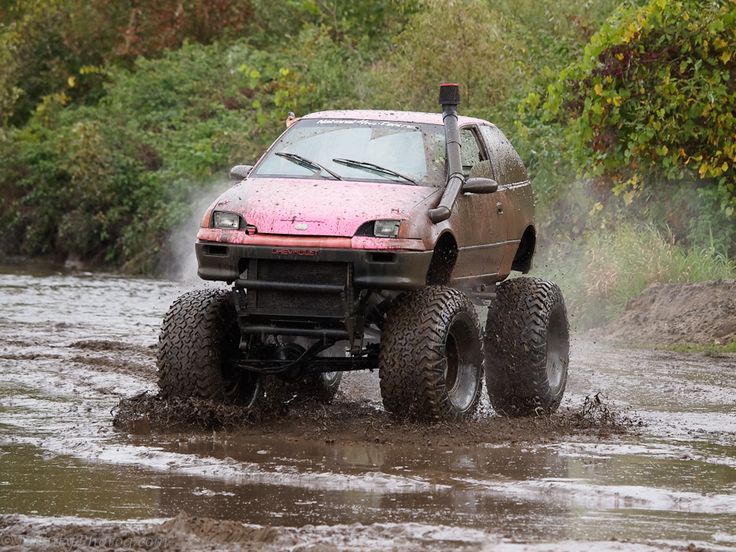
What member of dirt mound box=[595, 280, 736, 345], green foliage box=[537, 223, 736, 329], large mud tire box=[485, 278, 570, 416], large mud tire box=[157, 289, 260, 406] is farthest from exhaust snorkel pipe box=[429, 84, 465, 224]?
green foliage box=[537, 223, 736, 329]

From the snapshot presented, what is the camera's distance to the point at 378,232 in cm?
901

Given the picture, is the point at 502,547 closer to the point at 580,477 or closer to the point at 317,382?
the point at 580,477

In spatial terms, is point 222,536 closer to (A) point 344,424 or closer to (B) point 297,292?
(B) point 297,292

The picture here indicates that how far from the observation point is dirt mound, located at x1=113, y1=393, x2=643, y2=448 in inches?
356

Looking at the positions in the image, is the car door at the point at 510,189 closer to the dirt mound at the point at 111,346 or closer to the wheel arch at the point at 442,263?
the wheel arch at the point at 442,263

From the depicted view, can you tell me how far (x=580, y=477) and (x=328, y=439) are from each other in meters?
1.80

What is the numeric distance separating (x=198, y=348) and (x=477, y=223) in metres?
2.13

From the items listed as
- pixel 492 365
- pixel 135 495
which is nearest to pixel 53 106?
pixel 492 365

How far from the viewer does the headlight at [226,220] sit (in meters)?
9.20

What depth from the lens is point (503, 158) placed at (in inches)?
434

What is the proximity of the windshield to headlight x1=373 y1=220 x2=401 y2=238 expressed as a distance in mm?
730

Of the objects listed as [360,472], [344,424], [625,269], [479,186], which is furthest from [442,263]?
[625,269]

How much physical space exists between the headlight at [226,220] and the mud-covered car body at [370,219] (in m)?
0.03

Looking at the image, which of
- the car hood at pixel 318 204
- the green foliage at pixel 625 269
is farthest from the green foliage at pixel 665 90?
the car hood at pixel 318 204
